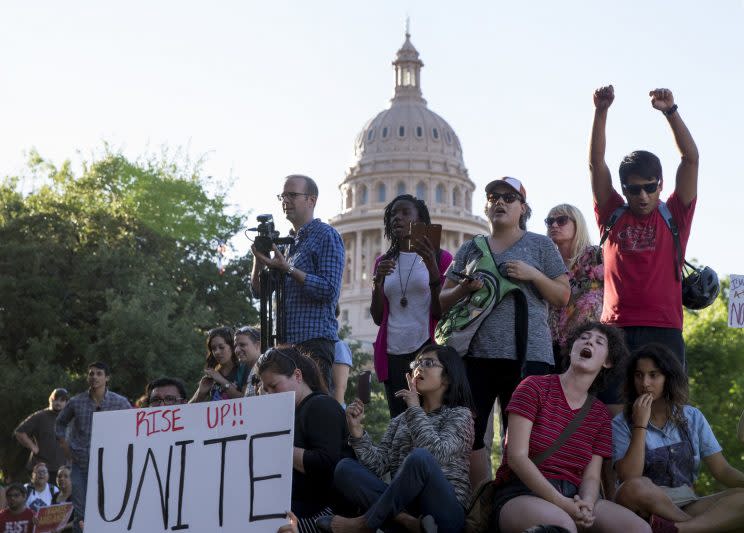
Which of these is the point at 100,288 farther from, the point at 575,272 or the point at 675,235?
the point at 675,235

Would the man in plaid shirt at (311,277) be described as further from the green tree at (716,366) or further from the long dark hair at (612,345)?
the green tree at (716,366)

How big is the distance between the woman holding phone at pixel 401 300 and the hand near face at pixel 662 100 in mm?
1583

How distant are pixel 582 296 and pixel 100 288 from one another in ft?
87.6

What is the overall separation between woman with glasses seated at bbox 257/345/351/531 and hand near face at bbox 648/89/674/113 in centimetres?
239

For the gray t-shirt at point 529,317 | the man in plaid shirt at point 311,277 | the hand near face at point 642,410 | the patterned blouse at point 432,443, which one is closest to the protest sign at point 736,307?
the gray t-shirt at point 529,317

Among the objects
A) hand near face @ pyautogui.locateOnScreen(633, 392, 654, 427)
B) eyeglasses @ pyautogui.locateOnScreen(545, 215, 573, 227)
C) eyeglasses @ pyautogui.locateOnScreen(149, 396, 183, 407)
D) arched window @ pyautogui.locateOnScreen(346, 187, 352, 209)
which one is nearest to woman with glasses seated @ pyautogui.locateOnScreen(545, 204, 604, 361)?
eyeglasses @ pyautogui.locateOnScreen(545, 215, 573, 227)

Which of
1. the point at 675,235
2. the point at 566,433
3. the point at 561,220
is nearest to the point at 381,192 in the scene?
the point at 561,220

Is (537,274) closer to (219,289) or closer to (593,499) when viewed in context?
(593,499)

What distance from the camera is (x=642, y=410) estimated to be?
682cm

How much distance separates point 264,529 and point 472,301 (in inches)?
75.3

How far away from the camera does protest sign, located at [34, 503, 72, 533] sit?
12.6m

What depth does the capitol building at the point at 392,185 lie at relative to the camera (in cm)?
10756

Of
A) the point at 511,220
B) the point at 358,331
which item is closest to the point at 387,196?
the point at 358,331

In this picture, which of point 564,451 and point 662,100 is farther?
point 662,100
